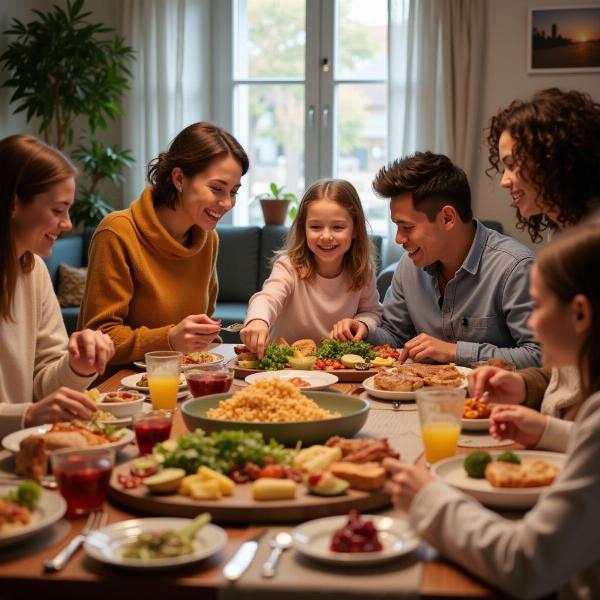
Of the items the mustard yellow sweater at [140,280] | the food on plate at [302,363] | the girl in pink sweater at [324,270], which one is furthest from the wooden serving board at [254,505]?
the girl in pink sweater at [324,270]

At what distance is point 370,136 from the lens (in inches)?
264

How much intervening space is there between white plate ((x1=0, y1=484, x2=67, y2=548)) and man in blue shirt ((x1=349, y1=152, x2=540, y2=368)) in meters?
1.55

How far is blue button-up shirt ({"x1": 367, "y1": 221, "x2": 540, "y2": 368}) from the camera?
262 cm

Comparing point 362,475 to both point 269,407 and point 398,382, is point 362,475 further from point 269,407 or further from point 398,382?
point 398,382

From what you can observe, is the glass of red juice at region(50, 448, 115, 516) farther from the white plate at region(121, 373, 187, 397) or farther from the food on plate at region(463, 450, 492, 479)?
the white plate at region(121, 373, 187, 397)

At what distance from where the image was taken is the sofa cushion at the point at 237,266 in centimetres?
A: 624

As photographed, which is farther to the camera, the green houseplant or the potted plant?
the potted plant

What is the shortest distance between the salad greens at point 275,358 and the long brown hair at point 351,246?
2.55 ft

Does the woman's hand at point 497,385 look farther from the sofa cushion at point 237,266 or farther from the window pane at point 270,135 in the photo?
the window pane at point 270,135

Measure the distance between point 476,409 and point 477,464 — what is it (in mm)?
393

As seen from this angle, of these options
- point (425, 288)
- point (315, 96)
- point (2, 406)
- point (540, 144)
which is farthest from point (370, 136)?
point (2, 406)

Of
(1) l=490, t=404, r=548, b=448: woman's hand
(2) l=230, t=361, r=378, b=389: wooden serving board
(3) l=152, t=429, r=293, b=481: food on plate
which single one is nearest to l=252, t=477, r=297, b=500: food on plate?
(3) l=152, t=429, r=293, b=481: food on plate

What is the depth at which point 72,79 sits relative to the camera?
618 cm

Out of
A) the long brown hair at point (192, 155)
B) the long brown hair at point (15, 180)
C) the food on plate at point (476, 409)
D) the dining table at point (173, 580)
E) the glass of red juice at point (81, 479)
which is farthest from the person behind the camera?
the long brown hair at point (192, 155)
